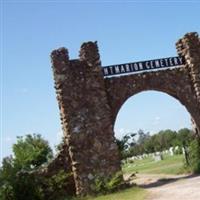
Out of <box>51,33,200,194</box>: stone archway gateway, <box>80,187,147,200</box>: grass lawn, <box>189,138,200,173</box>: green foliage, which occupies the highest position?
<box>51,33,200,194</box>: stone archway gateway

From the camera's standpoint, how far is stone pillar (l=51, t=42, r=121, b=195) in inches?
822

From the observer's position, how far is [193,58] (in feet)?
76.3

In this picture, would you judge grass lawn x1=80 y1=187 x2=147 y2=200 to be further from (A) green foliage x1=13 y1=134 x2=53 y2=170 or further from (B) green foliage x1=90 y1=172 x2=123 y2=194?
(A) green foliage x1=13 y1=134 x2=53 y2=170

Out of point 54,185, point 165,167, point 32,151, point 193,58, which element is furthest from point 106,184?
point 32,151

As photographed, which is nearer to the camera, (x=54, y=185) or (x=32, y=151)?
(x=54, y=185)

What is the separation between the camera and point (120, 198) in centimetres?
1723

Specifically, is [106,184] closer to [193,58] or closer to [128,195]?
[128,195]

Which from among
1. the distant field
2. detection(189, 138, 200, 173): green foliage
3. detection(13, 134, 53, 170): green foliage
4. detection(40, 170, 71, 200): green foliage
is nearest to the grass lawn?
detection(40, 170, 71, 200): green foliage

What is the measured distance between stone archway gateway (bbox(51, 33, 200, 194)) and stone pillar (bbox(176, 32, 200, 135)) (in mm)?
48

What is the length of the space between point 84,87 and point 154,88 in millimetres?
3479

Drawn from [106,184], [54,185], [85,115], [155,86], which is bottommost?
[106,184]

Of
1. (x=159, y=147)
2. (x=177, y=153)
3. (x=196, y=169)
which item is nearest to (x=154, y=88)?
(x=196, y=169)

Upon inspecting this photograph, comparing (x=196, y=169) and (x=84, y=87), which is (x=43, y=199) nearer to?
(x=84, y=87)

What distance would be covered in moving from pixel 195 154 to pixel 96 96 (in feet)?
19.3
